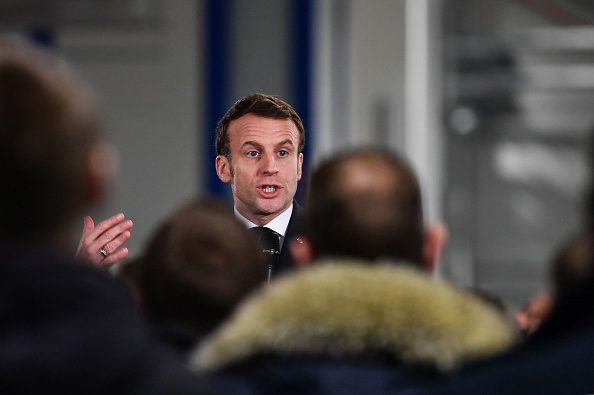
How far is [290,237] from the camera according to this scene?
225 centimetres

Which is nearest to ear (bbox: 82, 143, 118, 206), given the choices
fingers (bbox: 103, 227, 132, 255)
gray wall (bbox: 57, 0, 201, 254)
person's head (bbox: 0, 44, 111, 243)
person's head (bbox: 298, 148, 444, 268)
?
person's head (bbox: 0, 44, 111, 243)

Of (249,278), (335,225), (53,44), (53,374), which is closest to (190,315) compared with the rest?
(249,278)

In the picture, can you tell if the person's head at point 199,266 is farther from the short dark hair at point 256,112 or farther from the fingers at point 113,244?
the short dark hair at point 256,112

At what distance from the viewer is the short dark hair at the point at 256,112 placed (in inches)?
90.6

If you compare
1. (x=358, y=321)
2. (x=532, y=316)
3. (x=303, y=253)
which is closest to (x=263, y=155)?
(x=303, y=253)

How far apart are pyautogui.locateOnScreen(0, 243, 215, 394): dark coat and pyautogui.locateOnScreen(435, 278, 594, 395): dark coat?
0.49m

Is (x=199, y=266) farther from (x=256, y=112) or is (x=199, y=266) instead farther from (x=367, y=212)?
(x=256, y=112)

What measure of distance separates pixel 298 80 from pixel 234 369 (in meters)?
3.29

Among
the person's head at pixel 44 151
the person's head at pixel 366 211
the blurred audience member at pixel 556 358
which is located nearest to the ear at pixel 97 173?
the person's head at pixel 44 151

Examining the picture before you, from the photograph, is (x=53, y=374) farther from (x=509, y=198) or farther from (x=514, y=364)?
(x=509, y=198)

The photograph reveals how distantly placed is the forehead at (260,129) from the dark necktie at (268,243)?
0.16 meters

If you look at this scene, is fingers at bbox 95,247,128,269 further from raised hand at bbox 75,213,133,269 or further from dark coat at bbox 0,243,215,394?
dark coat at bbox 0,243,215,394

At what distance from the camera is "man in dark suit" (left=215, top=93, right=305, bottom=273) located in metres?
2.27

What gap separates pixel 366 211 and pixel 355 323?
0.62 ft
